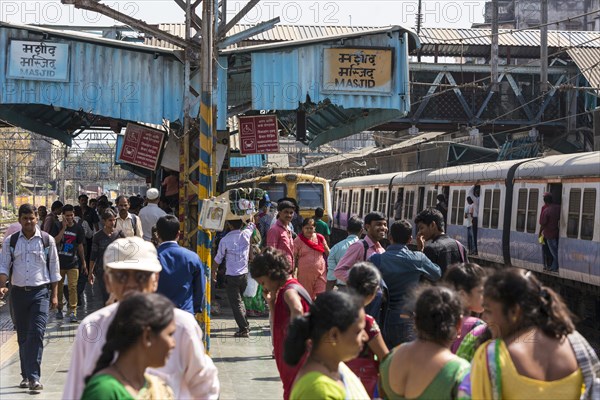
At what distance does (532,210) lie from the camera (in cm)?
1873

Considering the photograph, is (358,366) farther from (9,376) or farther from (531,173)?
(531,173)

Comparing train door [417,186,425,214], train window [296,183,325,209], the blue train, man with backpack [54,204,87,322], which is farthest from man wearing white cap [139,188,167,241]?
train door [417,186,425,214]

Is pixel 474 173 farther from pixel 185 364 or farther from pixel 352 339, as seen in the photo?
pixel 352 339

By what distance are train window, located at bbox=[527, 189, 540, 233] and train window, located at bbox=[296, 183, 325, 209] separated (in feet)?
30.4

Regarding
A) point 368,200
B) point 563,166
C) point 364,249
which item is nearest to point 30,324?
point 364,249

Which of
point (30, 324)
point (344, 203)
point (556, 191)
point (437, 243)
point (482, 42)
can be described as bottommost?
point (344, 203)

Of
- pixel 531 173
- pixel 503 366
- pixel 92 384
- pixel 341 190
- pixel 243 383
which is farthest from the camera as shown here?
pixel 341 190

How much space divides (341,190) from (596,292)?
969 inches

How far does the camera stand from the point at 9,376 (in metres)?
10.1

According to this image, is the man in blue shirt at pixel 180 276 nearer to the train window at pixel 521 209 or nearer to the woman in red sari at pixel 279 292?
the woman in red sari at pixel 279 292

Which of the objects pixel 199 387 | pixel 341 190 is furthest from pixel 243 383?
pixel 341 190

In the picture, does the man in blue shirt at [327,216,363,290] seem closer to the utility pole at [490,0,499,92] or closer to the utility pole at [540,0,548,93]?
the utility pole at [540,0,548,93]

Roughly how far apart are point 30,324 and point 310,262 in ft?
11.1

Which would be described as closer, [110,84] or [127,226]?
[127,226]
